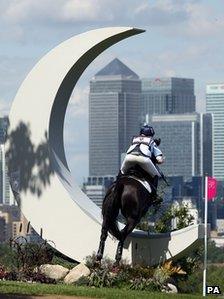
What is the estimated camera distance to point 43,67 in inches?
1095

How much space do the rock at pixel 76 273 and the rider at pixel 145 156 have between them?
191 centimetres

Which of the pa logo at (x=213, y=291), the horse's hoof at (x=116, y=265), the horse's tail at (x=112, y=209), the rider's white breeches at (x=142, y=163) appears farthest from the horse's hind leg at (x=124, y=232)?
the pa logo at (x=213, y=291)

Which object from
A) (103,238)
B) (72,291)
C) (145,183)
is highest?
(145,183)

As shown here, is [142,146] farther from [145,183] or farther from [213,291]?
[213,291]

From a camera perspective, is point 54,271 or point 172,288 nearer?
point 172,288

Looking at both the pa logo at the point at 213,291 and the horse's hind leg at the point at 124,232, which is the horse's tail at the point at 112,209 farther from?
the pa logo at the point at 213,291

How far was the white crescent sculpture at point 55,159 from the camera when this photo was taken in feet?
88.2

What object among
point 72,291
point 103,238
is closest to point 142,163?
point 103,238

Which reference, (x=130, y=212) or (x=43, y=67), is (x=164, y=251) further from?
(x=43, y=67)

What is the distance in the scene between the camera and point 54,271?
25.5 meters

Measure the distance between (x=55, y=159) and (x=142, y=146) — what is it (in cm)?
240

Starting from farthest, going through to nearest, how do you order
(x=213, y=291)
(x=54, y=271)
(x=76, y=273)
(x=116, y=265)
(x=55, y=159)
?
(x=55, y=159), (x=54, y=271), (x=76, y=273), (x=116, y=265), (x=213, y=291)

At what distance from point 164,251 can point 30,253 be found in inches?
95.3

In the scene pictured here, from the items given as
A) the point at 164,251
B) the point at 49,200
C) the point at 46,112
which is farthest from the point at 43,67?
the point at 164,251
